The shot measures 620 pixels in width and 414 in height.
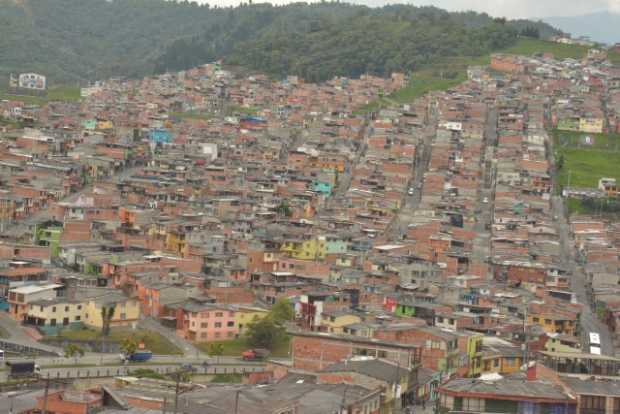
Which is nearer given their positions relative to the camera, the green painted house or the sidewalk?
the sidewalk

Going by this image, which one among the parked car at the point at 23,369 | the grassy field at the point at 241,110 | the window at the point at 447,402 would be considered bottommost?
the parked car at the point at 23,369

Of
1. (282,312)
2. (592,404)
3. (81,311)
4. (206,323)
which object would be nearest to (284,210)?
(282,312)

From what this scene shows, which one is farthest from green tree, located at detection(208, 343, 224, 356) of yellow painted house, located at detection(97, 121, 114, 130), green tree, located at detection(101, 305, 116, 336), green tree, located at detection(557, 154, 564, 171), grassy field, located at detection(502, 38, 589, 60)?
grassy field, located at detection(502, 38, 589, 60)

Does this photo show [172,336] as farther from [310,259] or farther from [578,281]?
[578,281]

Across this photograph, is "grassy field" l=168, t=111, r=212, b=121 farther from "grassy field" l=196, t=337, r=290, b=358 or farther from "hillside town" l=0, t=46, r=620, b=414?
"grassy field" l=196, t=337, r=290, b=358

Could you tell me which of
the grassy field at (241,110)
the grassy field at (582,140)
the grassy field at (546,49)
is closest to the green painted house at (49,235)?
the grassy field at (582,140)

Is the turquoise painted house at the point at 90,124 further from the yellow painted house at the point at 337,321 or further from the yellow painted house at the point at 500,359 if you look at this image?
the yellow painted house at the point at 500,359
